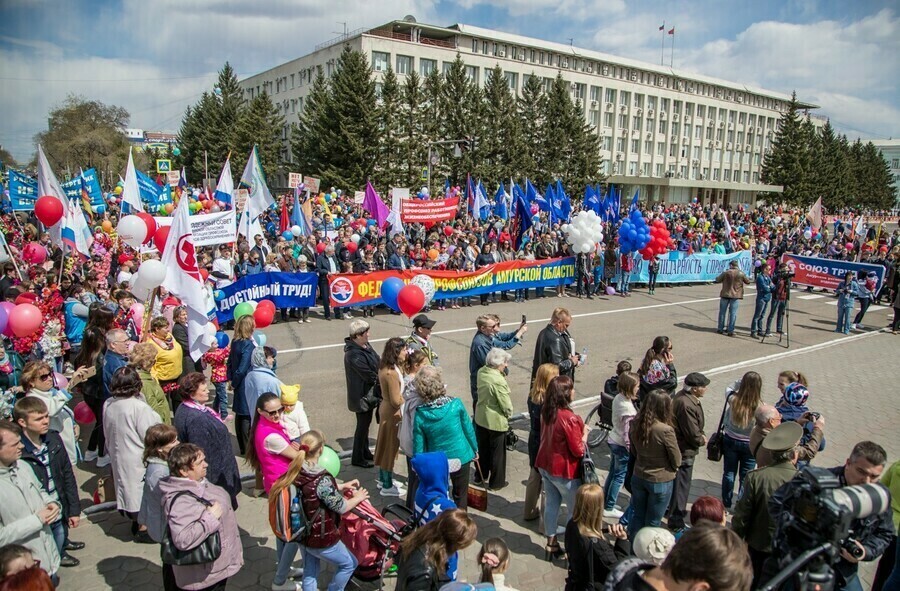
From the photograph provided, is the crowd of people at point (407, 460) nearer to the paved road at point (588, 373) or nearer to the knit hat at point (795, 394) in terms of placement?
the knit hat at point (795, 394)

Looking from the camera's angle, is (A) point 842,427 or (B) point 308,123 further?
(B) point 308,123

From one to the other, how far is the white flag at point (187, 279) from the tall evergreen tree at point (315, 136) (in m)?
40.2

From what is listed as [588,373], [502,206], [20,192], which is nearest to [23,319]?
[588,373]

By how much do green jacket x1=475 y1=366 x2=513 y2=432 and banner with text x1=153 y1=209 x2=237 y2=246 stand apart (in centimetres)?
764

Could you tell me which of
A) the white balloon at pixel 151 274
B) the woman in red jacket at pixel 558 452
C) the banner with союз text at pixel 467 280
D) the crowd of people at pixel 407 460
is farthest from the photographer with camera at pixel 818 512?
the banner with союз text at pixel 467 280

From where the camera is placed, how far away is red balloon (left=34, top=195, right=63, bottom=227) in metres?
10.6

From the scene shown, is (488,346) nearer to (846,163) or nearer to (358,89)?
(358,89)

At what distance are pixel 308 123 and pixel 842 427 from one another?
157ft

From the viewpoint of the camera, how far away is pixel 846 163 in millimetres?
76562

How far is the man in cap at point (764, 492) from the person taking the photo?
4.27m

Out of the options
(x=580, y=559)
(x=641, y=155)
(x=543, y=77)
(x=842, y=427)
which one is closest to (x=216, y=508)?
(x=580, y=559)

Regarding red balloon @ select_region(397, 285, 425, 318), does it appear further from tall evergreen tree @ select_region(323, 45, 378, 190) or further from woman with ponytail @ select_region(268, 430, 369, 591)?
tall evergreen tree @ select_region(323, 45, 378, 190)

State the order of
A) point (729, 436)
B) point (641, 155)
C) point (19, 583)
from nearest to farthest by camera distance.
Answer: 1. point (19, 583)
2. point (729, 436)
3. point (641, 155)

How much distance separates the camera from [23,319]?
687cm
